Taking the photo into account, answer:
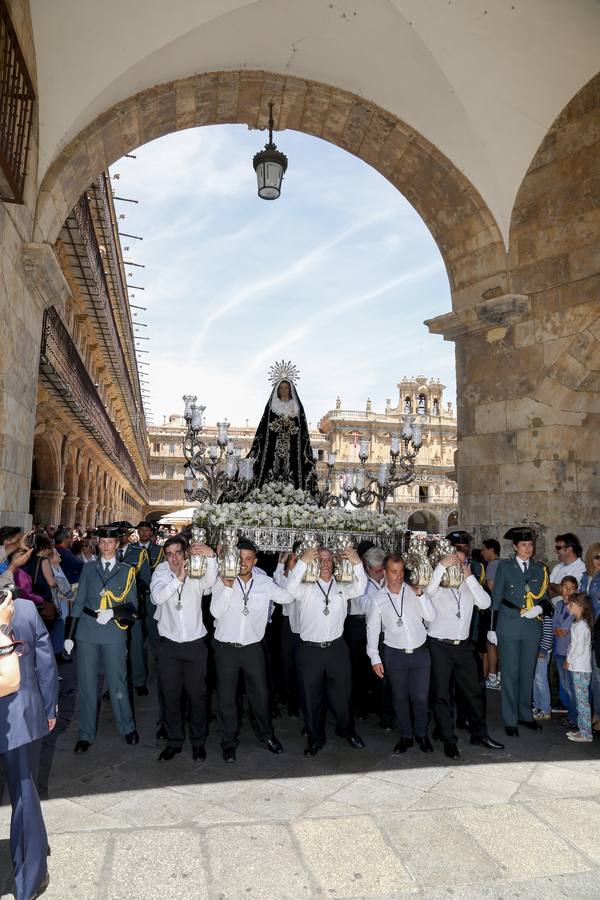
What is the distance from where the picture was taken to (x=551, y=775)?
155 inches

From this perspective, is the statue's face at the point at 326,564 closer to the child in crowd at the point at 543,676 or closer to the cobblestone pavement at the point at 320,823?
the cobblestone pavement at the point at 320,823

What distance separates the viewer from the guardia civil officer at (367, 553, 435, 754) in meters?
4.46

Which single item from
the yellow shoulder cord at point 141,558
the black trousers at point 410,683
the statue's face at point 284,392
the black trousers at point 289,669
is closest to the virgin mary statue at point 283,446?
the statue's face at point 284,392

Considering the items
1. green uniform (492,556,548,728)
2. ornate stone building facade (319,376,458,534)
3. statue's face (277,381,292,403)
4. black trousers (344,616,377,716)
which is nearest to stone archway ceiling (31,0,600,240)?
statue's face (277,381,292,403)

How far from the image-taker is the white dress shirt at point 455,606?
182 inches

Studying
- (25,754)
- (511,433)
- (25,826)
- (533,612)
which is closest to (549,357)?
(511,433)

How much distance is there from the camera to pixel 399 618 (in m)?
4.56

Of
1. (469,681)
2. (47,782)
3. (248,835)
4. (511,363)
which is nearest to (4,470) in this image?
(47,782)

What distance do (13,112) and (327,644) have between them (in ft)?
15.4

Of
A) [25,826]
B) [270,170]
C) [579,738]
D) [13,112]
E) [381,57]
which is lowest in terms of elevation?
[579,738]

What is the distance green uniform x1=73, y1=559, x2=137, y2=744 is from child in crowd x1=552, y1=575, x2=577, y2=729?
131 inches

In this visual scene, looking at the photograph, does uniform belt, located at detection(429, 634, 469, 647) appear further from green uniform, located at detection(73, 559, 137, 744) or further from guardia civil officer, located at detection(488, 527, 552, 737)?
green uniform, located at detection(73, 559, 137, 744)

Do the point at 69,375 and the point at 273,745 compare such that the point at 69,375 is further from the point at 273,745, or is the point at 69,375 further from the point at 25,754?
the point at 25,754

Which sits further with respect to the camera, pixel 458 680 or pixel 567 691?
pixel 567 691
